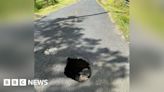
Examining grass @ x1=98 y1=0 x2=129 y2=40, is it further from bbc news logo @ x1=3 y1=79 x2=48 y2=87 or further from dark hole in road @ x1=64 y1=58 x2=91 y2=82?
bbc news logo @ x1=3 y1=79 x2=48 y2=87

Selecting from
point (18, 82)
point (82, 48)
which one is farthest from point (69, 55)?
point (18, 82)

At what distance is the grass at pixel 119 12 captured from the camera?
506 centimetres

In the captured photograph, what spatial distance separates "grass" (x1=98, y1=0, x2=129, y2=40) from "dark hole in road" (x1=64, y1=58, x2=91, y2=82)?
50 centimetres

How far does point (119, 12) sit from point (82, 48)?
514 mm

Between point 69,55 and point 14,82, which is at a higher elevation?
point 69,55

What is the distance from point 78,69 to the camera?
516 centimetres

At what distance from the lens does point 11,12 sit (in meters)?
4.93

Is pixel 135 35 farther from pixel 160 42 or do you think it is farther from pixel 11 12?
pixel 11 12

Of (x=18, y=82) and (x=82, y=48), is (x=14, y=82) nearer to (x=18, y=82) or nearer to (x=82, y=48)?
(x=18, y=82)

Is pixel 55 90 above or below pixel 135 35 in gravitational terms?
below

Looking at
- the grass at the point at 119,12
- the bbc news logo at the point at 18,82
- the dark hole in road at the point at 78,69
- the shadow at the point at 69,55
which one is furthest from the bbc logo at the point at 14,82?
the grass at the point at 119,12

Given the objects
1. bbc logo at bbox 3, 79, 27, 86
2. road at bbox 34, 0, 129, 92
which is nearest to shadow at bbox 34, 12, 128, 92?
road at bbox 34, 0, 129, 92

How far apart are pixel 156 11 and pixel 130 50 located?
47cm

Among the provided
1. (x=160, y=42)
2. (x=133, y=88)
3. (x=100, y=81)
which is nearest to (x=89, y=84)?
(x=100, y=81)
